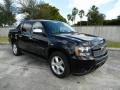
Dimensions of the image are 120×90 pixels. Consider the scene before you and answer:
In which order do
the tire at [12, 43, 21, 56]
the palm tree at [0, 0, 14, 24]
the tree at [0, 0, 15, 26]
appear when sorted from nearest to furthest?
Result: the tire at [12, 43, 21, 56] < the tree at [0, 0, 15, 26] < the palm tree at [0, 0, 14, 24]

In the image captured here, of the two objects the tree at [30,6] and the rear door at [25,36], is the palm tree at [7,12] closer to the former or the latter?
the tree at [30,6]

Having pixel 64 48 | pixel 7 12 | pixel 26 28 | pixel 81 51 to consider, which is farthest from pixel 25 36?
pixel 7 12

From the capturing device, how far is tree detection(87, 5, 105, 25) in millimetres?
47447

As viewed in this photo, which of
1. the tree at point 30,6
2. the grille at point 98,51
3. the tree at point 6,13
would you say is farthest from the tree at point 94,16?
the grille at point 98,51

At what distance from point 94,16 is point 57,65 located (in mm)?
48736

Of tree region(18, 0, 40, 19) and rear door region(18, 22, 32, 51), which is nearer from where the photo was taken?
rear door region(18, 22, 32, 51)

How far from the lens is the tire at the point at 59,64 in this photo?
151 inches

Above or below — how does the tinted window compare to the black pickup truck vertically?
above

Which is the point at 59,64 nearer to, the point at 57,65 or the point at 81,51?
the point at 57,65

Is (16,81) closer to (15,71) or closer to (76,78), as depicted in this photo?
(15,71)

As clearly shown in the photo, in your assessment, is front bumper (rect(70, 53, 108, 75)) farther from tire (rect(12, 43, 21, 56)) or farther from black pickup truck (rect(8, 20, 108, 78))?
tire (rect(12, 43, 21, 56))

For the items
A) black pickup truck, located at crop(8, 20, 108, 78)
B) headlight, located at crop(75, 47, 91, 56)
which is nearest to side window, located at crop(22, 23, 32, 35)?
black pickup truck, located at crop(8, 20, 108, 78)

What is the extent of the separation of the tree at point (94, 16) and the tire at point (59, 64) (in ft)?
145

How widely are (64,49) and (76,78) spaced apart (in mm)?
1017
